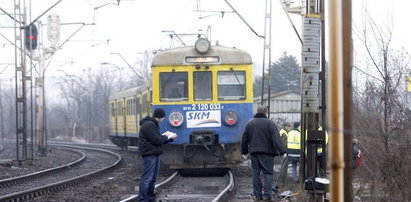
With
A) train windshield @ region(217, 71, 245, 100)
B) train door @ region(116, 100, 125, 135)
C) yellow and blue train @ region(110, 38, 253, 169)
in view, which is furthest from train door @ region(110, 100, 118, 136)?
train windshield @ region(217, 71, 245, 100)

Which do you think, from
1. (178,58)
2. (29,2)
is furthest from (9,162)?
(178,58)

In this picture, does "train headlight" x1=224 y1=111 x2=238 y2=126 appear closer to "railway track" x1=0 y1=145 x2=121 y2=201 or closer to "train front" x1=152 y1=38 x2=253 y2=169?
"train front" x1=152 y1=38 x2=253 y2=169

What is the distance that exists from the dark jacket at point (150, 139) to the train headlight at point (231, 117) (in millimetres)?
6095

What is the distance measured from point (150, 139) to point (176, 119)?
19.7 feet

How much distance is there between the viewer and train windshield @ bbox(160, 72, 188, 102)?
17297 mm

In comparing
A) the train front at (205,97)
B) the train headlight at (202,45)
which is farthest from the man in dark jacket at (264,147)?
the train headlight at (202,45)

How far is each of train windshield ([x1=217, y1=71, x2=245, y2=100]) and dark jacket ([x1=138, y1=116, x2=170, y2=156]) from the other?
20.7ft

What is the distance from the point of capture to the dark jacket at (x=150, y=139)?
11023 mm

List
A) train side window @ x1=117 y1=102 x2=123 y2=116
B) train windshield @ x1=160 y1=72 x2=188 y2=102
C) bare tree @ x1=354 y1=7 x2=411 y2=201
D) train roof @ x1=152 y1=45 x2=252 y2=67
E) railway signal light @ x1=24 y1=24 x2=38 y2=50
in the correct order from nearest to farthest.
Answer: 1. bare tree @ x1=354 y1=7 x2=411 y2=201
2. train windshield @ x1=160 y1=72 x2=188 y2=102
3. train roof @ x1=152 y1=45 x2=252 y2=67
4. railway signal light @ x1=24 y1=24 x2=38 y2=50
5. train side window @ x1=117 y1=102 x2=123 y2=116

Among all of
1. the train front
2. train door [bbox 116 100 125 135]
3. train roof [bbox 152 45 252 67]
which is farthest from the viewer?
train door [bbox 116 100 125 135]

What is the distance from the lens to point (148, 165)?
1115cm

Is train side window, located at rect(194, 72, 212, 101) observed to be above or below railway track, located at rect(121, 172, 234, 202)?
above

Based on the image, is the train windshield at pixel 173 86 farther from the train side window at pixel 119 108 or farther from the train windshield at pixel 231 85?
the train side window at pixel 119 108

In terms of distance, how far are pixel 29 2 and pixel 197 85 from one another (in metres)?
13.0
